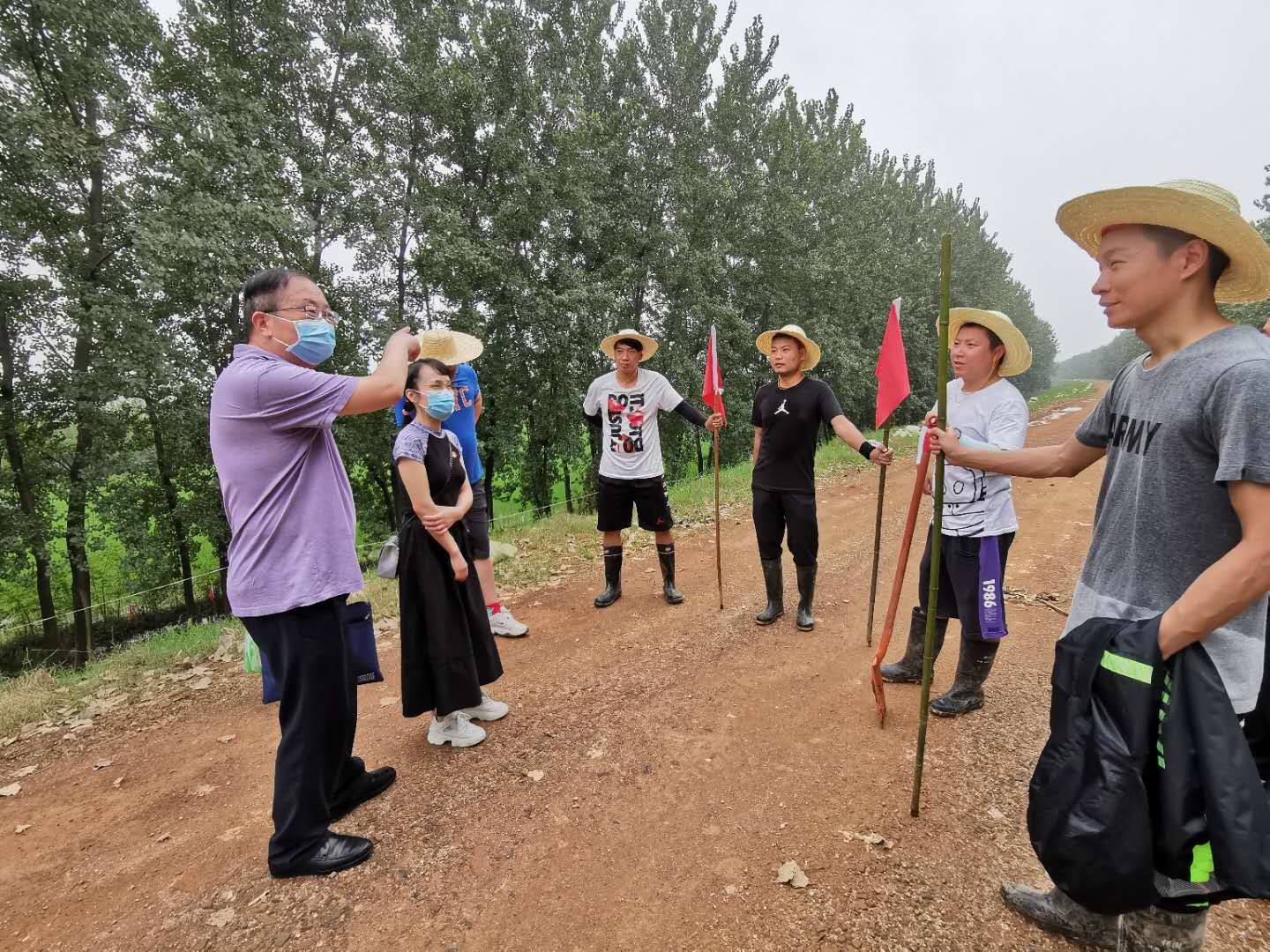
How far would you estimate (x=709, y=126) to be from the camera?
61.1ft

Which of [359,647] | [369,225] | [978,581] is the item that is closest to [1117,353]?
[369,225]

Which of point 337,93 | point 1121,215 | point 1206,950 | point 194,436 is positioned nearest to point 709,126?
point 337,93

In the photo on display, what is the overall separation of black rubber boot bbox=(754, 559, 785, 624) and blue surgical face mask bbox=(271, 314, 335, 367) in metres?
3.77

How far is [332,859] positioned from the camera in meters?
2.63

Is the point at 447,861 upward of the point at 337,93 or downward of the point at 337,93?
downward

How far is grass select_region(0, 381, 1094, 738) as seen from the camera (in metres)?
4.55

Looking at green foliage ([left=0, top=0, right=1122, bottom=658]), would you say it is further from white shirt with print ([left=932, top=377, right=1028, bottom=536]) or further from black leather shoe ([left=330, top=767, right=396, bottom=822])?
white shirt with print ([left=932, top=377, right=1028, bottom=536])

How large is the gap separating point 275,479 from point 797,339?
3.86 metres

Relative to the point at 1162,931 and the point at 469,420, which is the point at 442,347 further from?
the point at 1162,931

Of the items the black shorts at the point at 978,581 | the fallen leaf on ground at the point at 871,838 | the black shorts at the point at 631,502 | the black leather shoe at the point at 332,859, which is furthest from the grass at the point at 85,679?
the black shorts at the point at 978,581

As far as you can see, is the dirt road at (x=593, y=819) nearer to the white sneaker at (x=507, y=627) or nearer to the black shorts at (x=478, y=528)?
the white sneaker at (x=507, y=627)

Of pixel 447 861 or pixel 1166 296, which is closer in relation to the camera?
pixel 1166 296

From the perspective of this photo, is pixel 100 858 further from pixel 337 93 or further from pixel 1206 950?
pixel 337 93

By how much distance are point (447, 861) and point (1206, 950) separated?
301 centimetres
